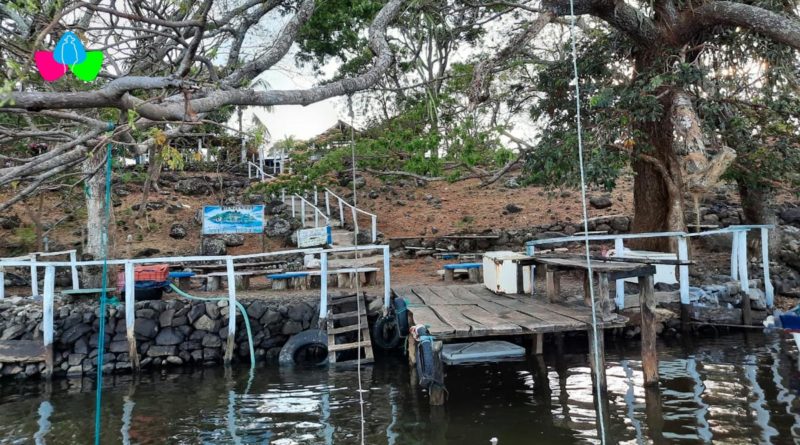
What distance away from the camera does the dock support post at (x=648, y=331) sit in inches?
281

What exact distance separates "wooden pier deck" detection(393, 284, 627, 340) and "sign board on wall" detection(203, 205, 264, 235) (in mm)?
7883

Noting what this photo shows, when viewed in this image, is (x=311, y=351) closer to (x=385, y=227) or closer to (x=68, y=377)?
(x=68, y=377)

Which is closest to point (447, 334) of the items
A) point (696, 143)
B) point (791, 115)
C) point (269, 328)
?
point (269, 328)

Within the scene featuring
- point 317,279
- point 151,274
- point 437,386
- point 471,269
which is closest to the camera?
point 437,386

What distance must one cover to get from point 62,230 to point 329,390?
668 inches

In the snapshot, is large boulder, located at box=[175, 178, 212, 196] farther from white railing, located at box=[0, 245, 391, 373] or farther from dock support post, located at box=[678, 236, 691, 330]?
dock support post, located at box=[678, 236, 691, 330]

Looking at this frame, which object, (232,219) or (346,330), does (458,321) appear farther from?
(232,219)

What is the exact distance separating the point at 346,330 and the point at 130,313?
374 cm

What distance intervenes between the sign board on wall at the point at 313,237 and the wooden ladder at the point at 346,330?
5.04m

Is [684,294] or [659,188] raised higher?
[659,188]

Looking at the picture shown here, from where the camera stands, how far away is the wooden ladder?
9.23 metres

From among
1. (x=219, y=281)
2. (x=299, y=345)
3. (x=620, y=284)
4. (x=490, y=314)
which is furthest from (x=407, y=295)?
(x=219, y=281)

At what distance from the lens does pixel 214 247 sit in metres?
18.6

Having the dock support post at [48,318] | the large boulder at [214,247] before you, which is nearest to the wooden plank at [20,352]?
the dock support post at [48,318]
